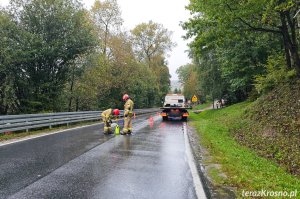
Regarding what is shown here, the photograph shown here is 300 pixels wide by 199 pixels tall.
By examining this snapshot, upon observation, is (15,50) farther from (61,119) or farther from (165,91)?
(165,91)

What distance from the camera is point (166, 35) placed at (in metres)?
61.2

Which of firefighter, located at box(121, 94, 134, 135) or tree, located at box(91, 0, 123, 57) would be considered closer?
firefighter, located at box(121, 94, 134, 135)

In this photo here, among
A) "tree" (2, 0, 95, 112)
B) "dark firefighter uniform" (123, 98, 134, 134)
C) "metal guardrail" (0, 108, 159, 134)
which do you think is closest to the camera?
"metal guardrail" (0, 108, 159, 134)

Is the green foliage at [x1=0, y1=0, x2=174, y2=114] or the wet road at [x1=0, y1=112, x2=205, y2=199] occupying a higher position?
the green foliage at [x1=0, y1=0, x2=174, y2=114]

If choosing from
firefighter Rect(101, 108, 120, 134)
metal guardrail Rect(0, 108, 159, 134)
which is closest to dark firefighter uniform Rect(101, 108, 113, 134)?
firefighter Rect(101, 108, 120, 134)

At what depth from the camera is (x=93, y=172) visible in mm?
6301

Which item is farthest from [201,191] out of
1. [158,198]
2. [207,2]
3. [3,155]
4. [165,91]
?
[165,91]

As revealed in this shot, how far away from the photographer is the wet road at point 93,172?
496cm

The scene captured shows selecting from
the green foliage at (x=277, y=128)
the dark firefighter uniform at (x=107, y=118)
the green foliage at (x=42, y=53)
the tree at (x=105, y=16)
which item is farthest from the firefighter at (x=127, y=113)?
the tree at (x=105, y=16)

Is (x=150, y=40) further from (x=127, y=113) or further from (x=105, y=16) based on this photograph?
(x=127, y=113)

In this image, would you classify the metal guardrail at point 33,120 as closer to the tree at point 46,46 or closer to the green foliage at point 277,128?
the tree at point 46,46

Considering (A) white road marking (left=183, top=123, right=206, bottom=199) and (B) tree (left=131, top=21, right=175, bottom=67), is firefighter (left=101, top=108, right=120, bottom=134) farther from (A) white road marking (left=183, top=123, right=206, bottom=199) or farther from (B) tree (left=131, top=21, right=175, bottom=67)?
(B) tree (left=131, top=21, right=175, bottom=67)

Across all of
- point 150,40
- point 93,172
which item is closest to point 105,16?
point 150,40

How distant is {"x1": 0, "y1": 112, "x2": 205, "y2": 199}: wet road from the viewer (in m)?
4.96
